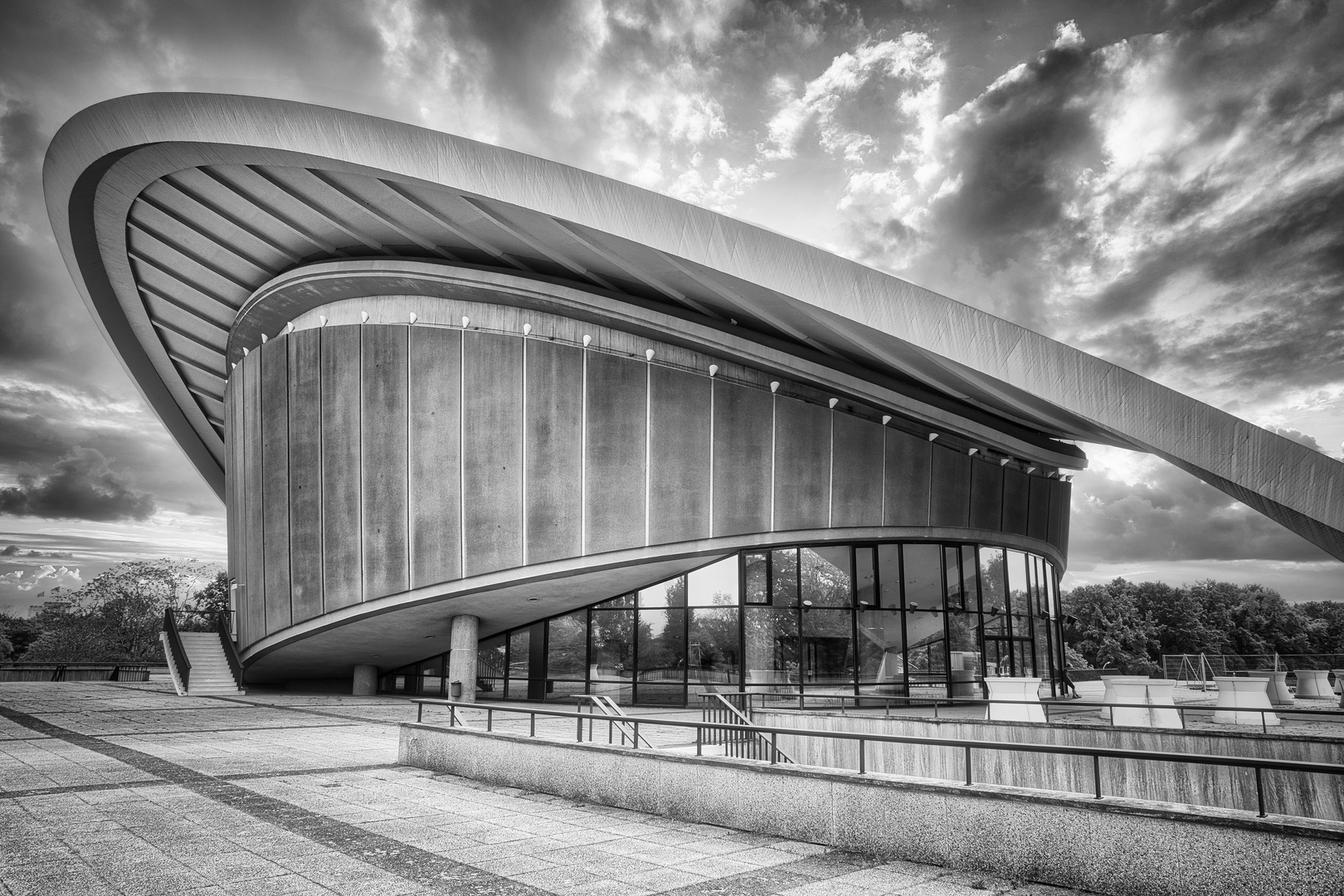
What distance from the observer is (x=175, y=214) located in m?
23.4

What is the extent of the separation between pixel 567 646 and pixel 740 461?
779cm

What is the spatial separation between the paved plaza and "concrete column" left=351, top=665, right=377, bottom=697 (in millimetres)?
16110

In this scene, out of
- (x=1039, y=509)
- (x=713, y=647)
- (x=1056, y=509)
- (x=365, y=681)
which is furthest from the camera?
(x=365, y=681)

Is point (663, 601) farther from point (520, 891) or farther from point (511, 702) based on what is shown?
point (520, 891)

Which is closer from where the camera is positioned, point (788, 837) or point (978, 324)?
point (788, 837)

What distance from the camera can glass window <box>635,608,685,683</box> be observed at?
2275 centimetres

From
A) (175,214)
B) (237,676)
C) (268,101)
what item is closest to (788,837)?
(268,101)

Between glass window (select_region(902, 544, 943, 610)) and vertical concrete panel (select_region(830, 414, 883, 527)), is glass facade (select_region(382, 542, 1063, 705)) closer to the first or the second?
glass window (select_region(902, 544, 943, 610))

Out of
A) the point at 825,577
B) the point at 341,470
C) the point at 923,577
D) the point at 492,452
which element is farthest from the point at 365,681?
the point at 923,577

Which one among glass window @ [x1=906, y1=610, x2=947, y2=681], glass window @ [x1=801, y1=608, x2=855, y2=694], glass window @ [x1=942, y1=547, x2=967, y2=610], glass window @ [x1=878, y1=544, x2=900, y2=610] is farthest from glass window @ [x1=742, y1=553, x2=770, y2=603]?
glass window @ [x1=942, y1=547, x2=967, y2=610]

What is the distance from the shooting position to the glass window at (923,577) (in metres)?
23.1

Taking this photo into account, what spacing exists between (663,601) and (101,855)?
1690 cm

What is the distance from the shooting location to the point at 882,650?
74.2ft

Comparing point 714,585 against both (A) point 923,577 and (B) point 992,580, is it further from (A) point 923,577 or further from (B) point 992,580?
(B) point 992,580
